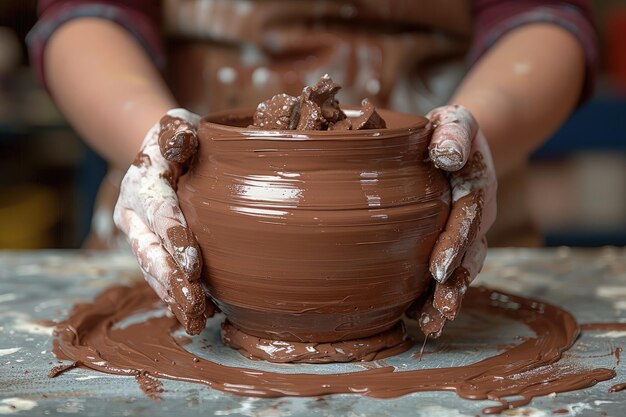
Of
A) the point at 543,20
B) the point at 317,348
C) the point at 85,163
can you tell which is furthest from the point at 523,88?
the point at 85,163

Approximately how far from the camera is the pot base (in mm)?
976

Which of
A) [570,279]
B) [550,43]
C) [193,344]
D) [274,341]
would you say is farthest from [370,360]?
[550,43]

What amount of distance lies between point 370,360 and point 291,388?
0.47 feet

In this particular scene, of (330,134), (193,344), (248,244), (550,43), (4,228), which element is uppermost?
(550,43)

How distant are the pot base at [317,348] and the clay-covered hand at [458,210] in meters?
0.05

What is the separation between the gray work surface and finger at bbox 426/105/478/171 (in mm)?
233

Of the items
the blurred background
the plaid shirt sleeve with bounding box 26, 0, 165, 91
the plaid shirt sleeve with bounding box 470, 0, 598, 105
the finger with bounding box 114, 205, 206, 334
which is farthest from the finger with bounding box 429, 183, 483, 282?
the blurred background

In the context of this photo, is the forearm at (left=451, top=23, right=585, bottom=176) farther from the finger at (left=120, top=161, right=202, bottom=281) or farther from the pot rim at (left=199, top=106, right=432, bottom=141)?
the finger at (left=120, top=161, right=202, bottom=281)

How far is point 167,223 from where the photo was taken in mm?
974

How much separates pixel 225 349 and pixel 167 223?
0.57ft

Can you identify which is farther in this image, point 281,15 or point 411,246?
point 281,15

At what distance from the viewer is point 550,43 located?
4.80 feet

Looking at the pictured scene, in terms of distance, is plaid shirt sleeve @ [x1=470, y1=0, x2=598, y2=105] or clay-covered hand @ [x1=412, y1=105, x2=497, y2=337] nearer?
clay-covered hand @ [x1=412, y1=105, x2=497, y2=337]

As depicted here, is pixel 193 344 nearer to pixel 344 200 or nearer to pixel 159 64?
pixel 344 200
